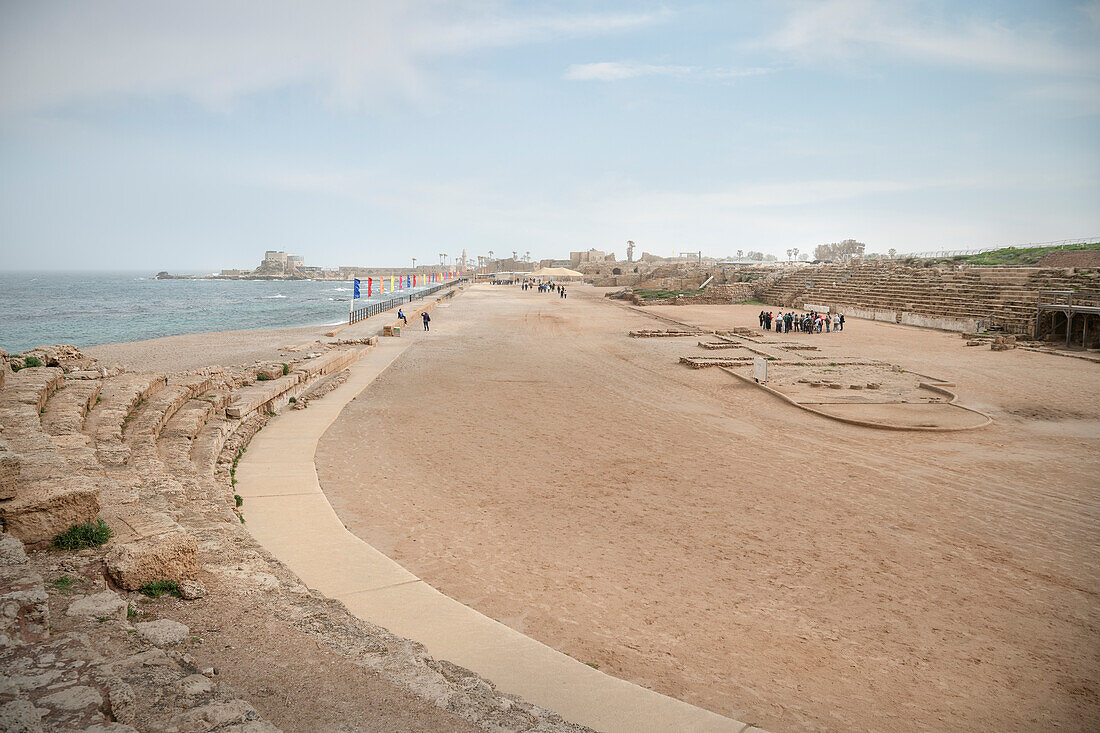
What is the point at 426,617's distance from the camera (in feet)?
19.0

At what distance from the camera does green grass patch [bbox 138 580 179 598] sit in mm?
5047

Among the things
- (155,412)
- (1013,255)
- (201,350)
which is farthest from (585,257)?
(155,412)

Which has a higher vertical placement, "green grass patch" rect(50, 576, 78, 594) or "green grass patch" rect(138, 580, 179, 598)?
"green grass patch" rect(50, 576, 78, 594)

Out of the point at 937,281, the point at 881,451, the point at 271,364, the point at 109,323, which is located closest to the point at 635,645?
the point at 881,451

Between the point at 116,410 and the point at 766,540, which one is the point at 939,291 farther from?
the point at 116,410

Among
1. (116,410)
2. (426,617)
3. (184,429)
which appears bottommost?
(426,617)

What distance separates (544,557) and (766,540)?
2980mm

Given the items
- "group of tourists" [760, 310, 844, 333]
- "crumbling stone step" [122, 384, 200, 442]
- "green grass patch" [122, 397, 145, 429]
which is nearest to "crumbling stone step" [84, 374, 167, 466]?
"green grass patch" [122, 397, 145, 429]

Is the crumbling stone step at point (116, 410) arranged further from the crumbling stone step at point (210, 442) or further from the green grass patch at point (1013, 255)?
the green grass patch at point (1013, 255)

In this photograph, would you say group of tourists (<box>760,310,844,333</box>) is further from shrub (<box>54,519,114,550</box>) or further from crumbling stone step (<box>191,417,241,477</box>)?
shrub (<box>54,519,114,550</box>)

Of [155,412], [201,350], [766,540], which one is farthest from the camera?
[201,350]

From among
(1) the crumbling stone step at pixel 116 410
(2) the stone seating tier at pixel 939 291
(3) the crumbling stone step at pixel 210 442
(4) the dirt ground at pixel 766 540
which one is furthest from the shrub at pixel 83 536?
(2) the stone seating tier at pixel 939 291

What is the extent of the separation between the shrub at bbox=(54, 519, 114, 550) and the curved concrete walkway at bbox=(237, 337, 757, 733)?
185 cm

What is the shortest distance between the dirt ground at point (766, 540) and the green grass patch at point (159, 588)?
253 centimetres
